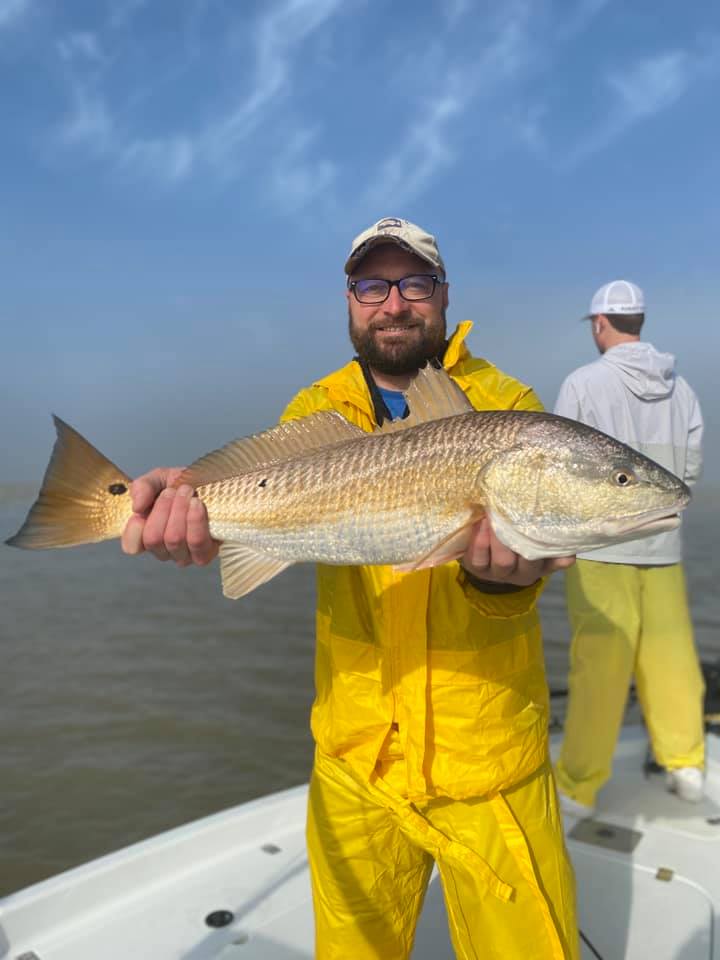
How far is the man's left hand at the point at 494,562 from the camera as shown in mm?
2529

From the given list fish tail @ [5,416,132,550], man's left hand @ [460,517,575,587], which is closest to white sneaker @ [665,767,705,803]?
man's left hand @ [460,517,575,587]

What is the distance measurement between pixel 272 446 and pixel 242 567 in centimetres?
52

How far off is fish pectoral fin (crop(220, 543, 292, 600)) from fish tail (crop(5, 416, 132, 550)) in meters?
0.43

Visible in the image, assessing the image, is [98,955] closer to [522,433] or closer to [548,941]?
[548,941]

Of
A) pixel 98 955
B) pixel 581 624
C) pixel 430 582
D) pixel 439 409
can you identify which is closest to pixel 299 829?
pixel 98 955

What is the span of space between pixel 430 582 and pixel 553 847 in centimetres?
109

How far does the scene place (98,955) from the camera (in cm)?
360

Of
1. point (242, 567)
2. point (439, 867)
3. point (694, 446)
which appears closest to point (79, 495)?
point (242, 567)

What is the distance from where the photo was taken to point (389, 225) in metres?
3.33

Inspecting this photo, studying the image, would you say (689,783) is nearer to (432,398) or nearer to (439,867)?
(439,867)

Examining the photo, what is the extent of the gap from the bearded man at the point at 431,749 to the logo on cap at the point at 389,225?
810 millimetres

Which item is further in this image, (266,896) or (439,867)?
(266,896)

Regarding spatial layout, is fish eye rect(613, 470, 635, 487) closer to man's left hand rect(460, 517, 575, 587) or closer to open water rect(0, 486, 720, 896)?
man's left hand rect(460, 517, 575, 587)

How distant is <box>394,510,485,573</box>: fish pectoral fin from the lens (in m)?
2.50
